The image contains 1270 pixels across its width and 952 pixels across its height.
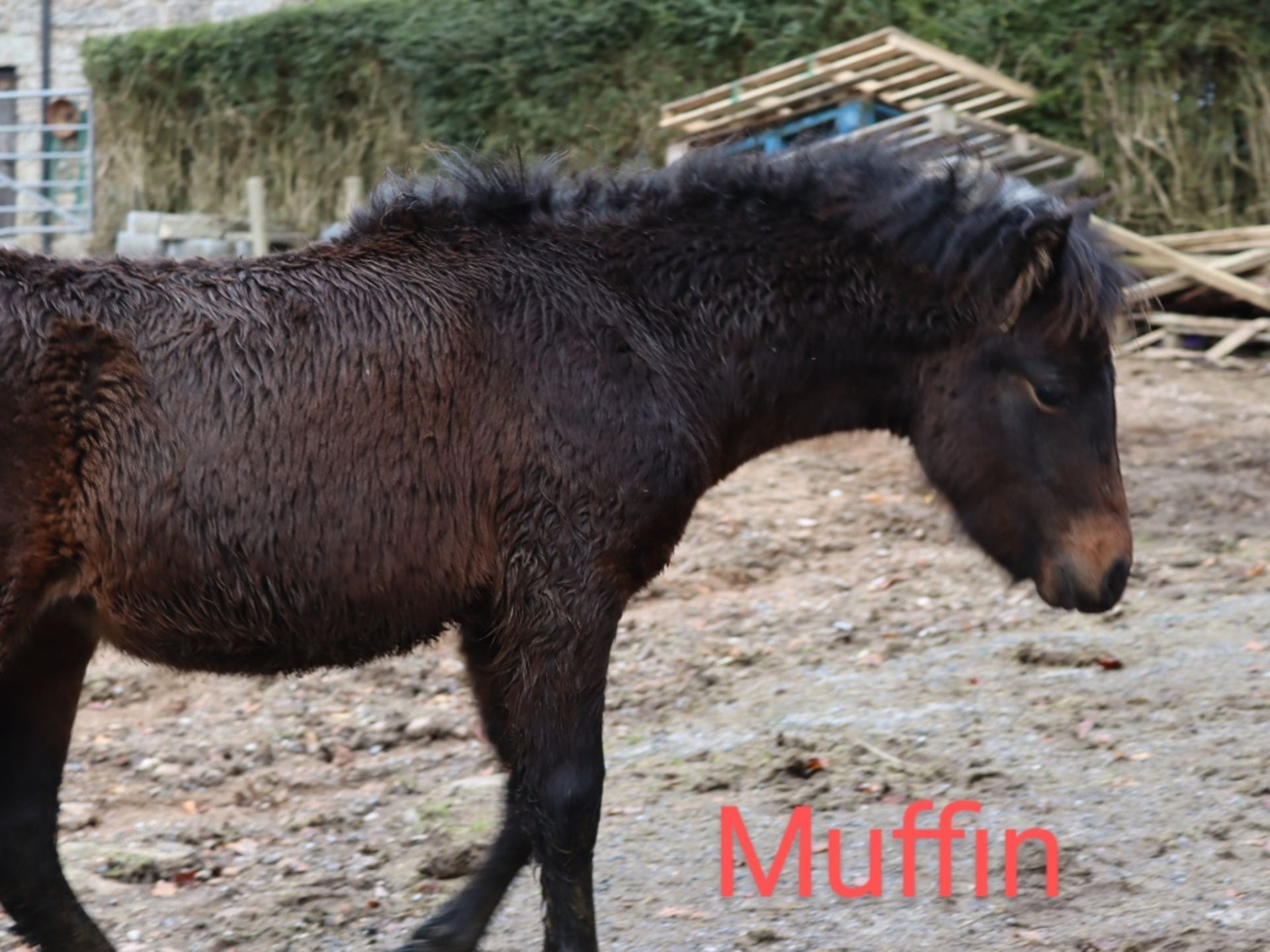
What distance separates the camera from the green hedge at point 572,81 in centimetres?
1093

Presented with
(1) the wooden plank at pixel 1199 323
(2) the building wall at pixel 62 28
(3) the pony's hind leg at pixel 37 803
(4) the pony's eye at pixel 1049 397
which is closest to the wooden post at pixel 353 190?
(2) the building wall at pixel 62 28

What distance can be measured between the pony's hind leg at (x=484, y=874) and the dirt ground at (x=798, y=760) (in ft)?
0.91

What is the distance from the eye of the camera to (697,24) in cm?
1255

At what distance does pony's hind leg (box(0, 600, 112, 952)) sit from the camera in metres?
3.82

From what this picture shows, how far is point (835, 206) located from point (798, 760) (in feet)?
7.30

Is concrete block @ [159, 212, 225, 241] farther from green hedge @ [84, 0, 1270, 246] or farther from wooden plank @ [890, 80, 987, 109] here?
wooden plank @ [890, 80, 987, 109]

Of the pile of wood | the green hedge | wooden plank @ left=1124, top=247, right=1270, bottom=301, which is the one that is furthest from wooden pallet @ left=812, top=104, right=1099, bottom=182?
wooden plank @ left=1124, top=247, right=1270, bottom=301

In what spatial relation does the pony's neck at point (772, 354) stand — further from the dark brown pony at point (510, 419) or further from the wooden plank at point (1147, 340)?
the wooden plank at point (1147, 340)

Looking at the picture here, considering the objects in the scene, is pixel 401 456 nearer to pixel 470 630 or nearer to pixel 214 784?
pixel 470 630

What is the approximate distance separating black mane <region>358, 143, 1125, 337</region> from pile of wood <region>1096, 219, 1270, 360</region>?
666cm

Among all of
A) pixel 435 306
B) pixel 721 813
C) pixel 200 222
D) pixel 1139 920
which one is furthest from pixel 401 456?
pixel 200 222

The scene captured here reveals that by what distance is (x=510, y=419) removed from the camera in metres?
3.53

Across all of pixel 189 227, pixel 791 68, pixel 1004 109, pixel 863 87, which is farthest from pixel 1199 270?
pixel 189 227

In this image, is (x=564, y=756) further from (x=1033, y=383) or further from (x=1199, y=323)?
(x=1199, y=323)
